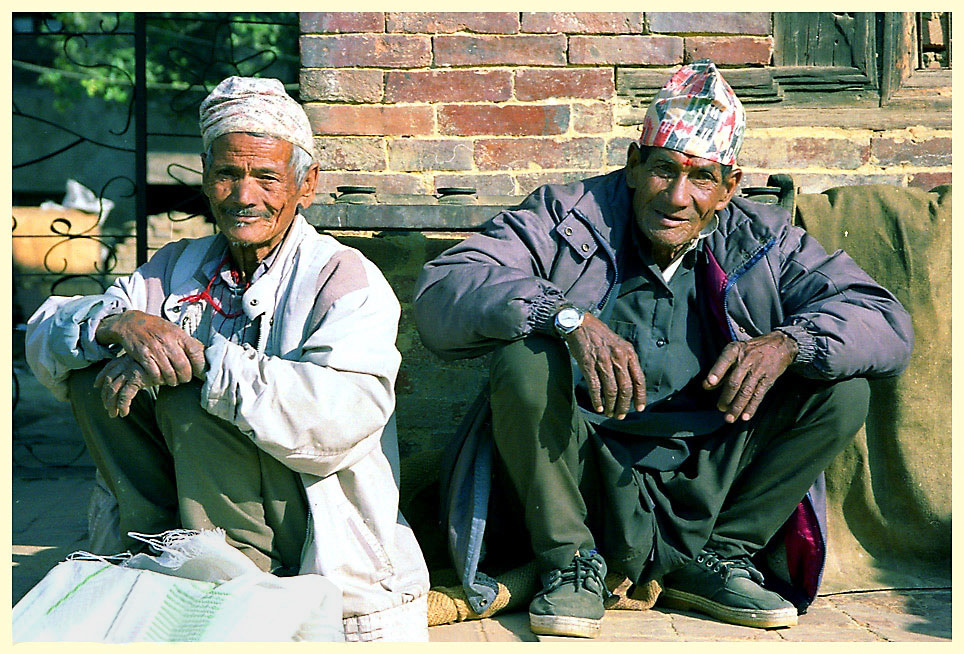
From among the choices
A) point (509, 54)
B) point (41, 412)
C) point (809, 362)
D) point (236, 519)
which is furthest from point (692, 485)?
point (41, 412)

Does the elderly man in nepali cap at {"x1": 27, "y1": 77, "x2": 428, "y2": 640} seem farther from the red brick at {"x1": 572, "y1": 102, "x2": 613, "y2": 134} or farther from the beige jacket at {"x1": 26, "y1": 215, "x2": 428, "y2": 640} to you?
the red brick at {"x1": 572, "y1": 102, "x2": 613, "y2": 134}

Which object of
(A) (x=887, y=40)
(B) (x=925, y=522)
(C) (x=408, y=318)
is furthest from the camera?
(A) (x=887, y=40)

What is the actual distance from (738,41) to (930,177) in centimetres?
84

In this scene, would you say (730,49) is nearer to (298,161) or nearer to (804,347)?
(804,347)

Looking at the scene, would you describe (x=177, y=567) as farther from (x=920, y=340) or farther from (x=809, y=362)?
(x=920, y=340)

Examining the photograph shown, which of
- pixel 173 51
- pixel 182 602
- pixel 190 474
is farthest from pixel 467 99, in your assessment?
pixel 173 51

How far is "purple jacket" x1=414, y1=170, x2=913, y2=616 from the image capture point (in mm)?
2711

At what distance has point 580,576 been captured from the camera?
2.73 m

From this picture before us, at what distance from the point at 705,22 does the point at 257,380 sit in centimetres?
220

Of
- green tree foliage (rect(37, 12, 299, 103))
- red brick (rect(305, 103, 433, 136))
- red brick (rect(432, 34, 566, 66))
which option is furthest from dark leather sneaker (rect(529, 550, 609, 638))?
green tree foliage (rect(37, 12, 299, 103))

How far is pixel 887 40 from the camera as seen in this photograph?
3.90 m

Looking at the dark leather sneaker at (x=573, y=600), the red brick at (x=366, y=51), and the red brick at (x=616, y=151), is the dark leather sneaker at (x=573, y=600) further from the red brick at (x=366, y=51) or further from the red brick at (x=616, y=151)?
the red brick at (x=366, y=51)

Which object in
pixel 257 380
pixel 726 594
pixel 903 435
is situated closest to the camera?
pixel 257 380
